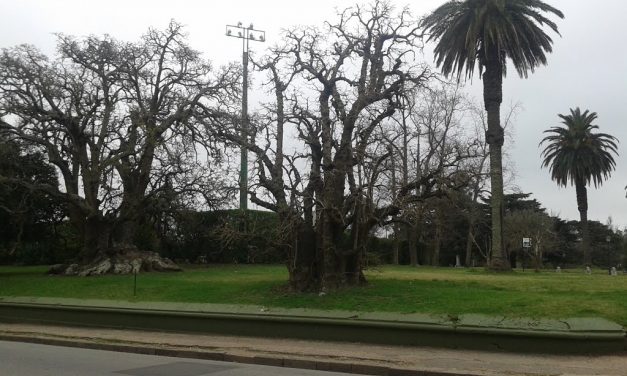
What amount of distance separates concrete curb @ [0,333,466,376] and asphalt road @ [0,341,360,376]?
0.34m

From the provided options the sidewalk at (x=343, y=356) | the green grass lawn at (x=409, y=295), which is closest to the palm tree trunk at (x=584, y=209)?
the green grass lawn at (x=409, y=295)

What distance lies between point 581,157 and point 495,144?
84.1 feet

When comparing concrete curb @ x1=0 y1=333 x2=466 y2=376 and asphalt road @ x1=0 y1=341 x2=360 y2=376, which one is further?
concrete curb @ x1=0 y1=333 x2=466 y2=376

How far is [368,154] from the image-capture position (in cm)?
1920

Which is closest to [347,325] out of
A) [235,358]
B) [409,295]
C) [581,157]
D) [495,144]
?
[235,358]

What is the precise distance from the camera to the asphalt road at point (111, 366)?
1027 centimetres

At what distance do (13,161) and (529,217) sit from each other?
1800 inches

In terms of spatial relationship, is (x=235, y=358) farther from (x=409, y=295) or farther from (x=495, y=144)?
(x=495, y=144)

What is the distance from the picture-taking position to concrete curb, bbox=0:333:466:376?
10.5 meters

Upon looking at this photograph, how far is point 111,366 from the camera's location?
11.0 metres

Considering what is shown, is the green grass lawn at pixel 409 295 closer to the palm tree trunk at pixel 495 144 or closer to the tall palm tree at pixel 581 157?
the palm tree trunk at pixel 495 144

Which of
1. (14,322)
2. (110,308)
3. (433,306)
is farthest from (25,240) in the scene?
(433,306)

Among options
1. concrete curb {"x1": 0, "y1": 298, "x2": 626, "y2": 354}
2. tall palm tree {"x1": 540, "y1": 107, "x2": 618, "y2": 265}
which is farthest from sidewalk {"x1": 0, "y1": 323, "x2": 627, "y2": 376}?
tall palm tree {"x1": 540, "y1": 107, "x2": 618, "y2": 265}

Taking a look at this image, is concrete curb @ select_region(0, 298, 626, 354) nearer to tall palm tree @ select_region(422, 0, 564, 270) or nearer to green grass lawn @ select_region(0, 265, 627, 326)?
green grass lawn @ select_region(0, 265, 627, 326)
